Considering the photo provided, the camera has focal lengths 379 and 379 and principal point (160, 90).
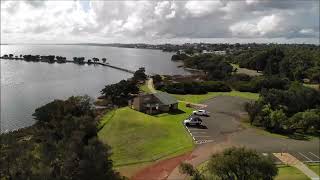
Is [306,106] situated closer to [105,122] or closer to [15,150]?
[105,122]

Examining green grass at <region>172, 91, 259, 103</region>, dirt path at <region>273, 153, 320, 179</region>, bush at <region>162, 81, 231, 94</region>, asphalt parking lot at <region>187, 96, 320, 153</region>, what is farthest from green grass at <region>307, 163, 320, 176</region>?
bush at <region>162, 81, 231, 94</region>

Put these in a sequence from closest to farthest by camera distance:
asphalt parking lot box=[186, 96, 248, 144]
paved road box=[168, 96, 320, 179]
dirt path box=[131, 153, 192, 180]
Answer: dirt path box=[131, 153, 192, 180], paved road box=[168, 96, 320, 179], asphalt parking lot box=[186, 96, 248, 144]

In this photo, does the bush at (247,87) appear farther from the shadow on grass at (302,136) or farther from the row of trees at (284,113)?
the shadow on grass at (302,136)

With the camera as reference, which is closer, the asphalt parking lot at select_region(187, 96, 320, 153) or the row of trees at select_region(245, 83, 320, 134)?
the asphalt parking lot at select_region(187, 96, 320, 153)

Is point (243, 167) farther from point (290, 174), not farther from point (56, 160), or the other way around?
point (290, 174)

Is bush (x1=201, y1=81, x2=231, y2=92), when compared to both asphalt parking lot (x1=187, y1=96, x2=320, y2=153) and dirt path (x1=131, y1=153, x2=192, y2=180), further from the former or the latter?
dirt path (x1=131, y1=153, x2=192, y2=180)

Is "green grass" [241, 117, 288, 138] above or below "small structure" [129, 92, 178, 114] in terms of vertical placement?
below

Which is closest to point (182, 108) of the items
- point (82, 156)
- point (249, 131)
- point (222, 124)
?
point (222, 124)

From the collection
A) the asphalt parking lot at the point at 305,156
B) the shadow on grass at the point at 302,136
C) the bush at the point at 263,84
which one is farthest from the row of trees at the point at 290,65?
the asphalt parking lot at the point at 305,156
